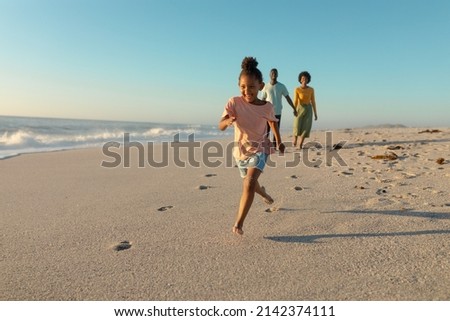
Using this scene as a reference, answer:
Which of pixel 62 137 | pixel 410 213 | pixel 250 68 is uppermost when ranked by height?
pixel 250 68

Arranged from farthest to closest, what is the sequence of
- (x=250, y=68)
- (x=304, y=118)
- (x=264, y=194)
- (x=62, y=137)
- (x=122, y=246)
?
(x=62, y=137)
(x=304, y=118)
(x=264, y=194)
(x=250, y=68)
(x=122, y=246)

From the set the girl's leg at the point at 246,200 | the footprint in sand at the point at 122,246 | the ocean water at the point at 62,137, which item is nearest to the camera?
the footprint in sand at the point at 122,246

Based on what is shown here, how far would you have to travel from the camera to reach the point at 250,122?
2.67 metres

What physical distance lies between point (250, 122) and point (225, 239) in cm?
94

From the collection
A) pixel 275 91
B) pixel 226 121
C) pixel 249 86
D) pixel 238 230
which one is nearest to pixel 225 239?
pixel 238 230

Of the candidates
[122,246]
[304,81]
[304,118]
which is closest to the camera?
[122,246]

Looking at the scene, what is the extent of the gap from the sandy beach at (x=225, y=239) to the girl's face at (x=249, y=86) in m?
1.00

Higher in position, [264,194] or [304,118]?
[304,118]

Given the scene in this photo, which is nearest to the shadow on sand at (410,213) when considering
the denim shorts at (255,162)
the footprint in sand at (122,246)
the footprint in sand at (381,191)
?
the footprint in sand at (381,191)

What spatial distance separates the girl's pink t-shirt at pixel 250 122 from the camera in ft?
8.72

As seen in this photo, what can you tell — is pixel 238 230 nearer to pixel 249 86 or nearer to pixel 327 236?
pixel 327 236

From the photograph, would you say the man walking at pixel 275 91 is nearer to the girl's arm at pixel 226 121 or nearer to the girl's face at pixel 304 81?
the girl's face at pixel 304 81
